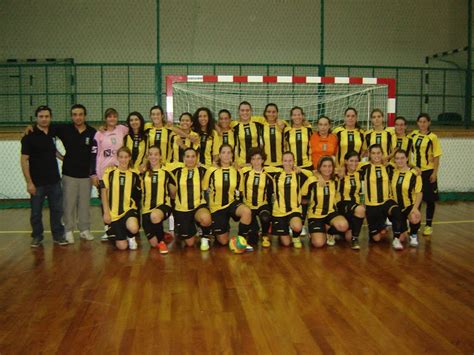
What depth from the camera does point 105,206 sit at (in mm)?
5305

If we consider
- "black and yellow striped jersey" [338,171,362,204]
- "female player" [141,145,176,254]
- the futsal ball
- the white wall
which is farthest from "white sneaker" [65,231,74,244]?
the white wall

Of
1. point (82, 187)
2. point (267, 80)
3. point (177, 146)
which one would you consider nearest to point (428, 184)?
point (267, 80)

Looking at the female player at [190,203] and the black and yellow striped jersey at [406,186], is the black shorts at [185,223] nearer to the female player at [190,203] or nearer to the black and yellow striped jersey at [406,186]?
the female player at [190,203]

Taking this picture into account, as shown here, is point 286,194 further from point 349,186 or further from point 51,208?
point 51,208

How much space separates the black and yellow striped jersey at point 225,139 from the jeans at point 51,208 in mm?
1881

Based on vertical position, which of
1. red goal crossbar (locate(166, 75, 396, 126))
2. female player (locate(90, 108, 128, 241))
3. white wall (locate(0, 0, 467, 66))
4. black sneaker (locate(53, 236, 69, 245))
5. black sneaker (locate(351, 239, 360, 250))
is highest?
white wall (locate(0, 0, 467, 66))

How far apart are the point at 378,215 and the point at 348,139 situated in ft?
3.40

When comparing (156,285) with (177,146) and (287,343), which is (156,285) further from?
(177,146)

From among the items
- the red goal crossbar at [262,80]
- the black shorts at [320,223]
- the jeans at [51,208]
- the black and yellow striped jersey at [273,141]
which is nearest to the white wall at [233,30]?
the red goal crossbar at [262,80]

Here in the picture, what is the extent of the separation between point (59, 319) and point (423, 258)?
3497 mm

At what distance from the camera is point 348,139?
5.97 metres

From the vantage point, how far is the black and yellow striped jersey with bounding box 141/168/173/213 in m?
5.42

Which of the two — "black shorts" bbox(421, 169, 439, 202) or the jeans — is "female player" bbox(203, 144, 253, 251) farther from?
"black shorts" bbox(421, 169, 439, 202)

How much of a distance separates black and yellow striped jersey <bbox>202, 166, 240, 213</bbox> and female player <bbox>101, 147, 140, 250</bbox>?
84 cm
